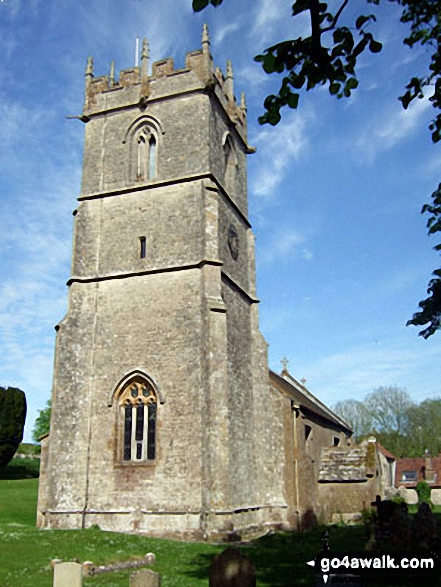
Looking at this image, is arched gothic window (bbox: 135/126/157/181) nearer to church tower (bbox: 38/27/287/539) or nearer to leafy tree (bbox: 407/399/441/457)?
church tower (bbox: 38/27/287/539)

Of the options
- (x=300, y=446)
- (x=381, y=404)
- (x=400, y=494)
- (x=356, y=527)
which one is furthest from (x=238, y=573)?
(x=381, y=404)

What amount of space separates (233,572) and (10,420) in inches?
1249

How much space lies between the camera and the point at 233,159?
960 inches

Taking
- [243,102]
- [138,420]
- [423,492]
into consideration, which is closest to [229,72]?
[243,102]

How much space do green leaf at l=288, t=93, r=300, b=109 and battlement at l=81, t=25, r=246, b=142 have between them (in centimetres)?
1635

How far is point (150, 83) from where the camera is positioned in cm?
2239

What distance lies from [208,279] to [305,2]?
539 inches

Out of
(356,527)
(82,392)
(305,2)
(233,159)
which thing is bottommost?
(356,527)

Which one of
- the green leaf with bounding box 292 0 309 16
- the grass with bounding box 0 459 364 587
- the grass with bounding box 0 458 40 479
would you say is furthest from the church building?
the grass with bounding box 0 458 40 479

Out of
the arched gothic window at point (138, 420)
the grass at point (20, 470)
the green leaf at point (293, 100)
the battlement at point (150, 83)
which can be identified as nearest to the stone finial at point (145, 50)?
the battlement at point (150, 83)

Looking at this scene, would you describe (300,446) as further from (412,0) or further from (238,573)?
(412,0)

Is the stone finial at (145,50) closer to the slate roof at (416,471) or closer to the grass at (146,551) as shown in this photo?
the grass at (146,551)

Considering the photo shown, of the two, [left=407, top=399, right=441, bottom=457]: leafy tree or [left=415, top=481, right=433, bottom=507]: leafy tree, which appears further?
[left=407, top=399, right=441, bottom=457]: leafy tree

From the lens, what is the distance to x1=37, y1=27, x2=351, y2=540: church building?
1748cm
